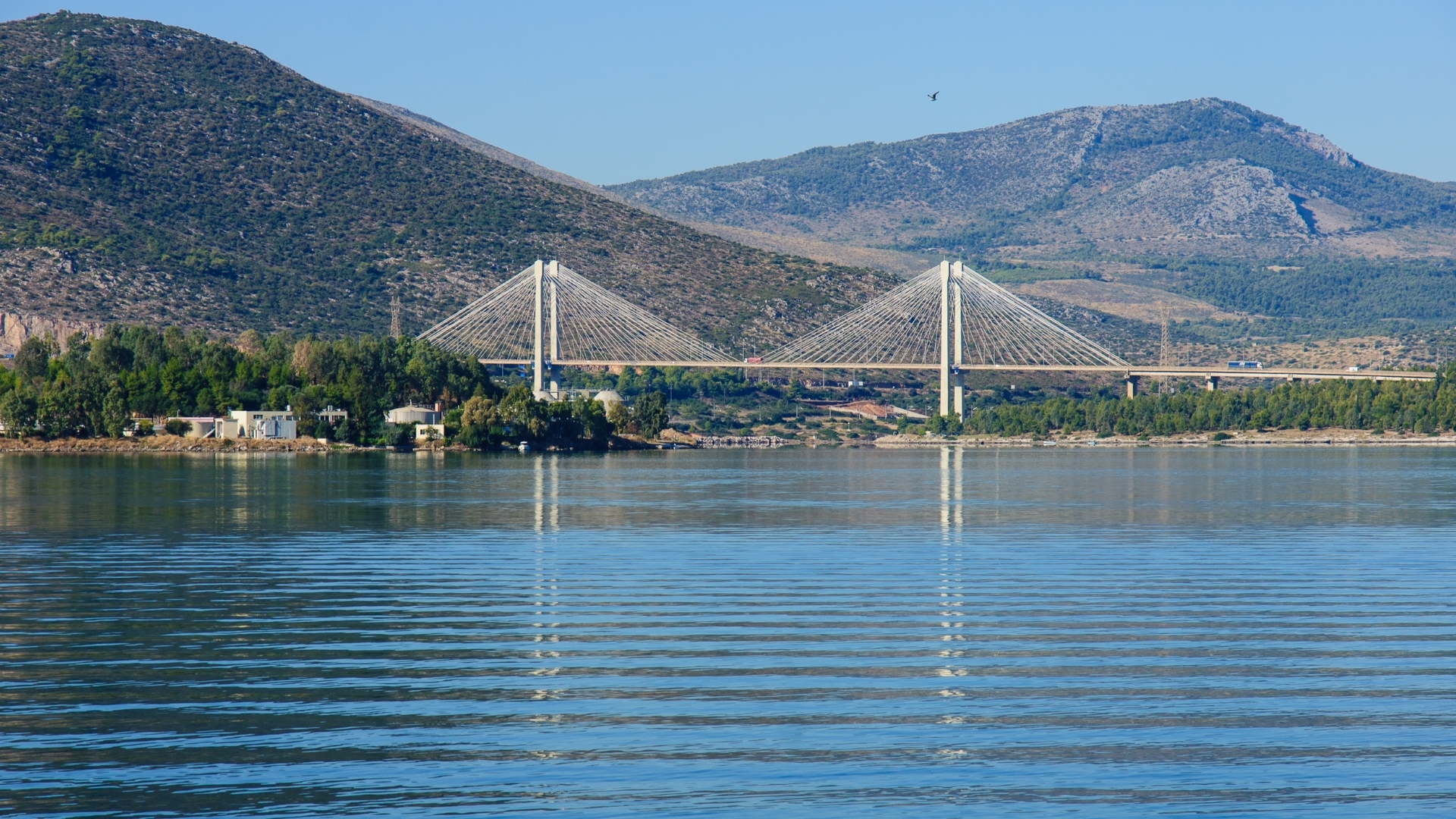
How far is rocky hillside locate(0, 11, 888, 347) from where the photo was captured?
95.6 meters

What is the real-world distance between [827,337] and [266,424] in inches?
1827

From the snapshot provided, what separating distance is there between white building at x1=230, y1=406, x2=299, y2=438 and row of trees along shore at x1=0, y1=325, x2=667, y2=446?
60cm

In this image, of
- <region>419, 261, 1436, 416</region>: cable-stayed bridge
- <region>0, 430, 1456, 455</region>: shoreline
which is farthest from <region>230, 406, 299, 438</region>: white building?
<region>419, 261, 1436, 416</region>: cable-stayed bridge

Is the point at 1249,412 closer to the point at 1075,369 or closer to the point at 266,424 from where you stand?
the point at 1075,369

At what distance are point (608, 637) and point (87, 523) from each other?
16.3 m

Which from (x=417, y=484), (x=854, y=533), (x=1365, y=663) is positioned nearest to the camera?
(x=1365, y=663)

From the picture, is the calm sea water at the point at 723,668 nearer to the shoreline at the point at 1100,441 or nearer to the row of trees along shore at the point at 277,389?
the row of trees along shore at the point at 277,389

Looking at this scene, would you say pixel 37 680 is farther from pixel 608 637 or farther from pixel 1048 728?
pixel 1048 728

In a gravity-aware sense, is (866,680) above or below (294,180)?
below

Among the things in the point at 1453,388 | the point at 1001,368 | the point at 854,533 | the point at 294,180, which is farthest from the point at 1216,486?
the point at 294,180

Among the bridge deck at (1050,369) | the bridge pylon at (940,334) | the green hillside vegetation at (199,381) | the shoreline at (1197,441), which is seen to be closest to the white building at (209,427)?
the green hillside vegetation at (199,381)

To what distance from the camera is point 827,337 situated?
10688 centimetres

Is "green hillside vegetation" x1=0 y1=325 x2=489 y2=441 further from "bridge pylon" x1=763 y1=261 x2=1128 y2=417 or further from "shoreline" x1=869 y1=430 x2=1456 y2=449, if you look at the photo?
"bridge pylon" x1=763 y1=261 x2=1128 y2=417

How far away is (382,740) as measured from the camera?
34.1ft
